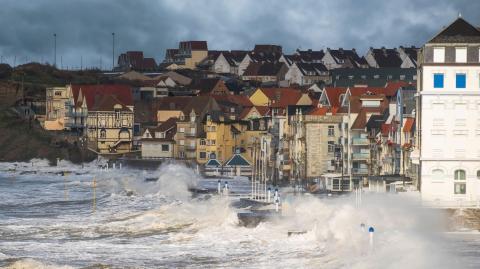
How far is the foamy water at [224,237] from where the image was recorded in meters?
42.9

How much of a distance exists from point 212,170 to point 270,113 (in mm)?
8942

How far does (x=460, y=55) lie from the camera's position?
55656mm

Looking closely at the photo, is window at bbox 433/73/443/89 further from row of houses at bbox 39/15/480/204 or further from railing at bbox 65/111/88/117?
railing at bbox 65/111/88/117

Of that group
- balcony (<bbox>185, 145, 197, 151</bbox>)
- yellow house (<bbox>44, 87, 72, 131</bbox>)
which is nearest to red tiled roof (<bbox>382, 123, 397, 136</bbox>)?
balcony (<bbox>185, 145, 197, 151</bbox>)

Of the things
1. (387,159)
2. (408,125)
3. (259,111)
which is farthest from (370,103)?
(259,111)

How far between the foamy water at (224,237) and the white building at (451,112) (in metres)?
1.92

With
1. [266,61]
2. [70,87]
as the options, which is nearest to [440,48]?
[70,87]

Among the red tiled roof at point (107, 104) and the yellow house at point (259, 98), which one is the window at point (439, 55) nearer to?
the yellow house at point (259, 98)

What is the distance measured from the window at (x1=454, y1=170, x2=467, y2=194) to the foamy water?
1971 millimetres

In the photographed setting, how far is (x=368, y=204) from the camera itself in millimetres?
54969

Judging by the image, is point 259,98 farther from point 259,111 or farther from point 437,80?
point 437,80

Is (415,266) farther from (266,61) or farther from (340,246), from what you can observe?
(266,61)

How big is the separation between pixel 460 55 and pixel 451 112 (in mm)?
2174

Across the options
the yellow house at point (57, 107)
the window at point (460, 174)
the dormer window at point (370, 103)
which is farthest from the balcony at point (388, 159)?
the yellow house at point (57, 107)
